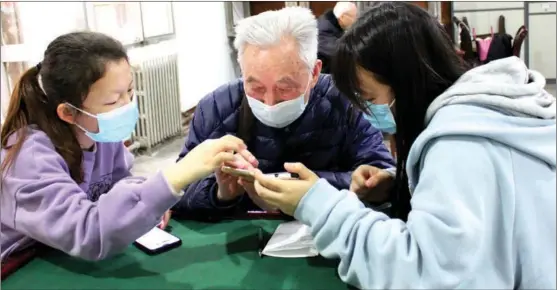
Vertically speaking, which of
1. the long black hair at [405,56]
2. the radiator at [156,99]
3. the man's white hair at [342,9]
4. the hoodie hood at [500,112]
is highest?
the man's white hair at [342,9]

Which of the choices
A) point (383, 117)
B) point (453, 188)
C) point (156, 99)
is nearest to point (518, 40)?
point (156, 99)

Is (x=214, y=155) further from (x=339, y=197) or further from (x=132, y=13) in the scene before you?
(x=132, y=13)

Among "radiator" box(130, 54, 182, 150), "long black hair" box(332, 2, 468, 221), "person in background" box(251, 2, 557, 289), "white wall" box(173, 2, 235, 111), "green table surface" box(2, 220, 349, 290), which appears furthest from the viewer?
"white wall" box(173, 2, 235, 111)

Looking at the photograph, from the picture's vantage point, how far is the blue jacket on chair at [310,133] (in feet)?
6.07

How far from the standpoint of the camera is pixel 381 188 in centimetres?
157

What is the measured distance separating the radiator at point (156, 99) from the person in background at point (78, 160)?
313 cm

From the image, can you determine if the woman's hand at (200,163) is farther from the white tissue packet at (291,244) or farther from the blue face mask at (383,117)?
the blue face mask at (383,117)

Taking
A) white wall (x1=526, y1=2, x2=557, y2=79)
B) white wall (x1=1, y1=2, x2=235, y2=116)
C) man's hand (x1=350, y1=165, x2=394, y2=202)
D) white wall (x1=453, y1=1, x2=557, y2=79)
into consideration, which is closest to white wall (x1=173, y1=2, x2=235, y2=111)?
white wall (x1=1, y1=2, x2=235, y2=116)

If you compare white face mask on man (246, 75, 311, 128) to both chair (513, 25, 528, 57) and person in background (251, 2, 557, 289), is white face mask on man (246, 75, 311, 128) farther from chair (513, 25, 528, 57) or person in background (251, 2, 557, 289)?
chair (513, 25, 528, 57)

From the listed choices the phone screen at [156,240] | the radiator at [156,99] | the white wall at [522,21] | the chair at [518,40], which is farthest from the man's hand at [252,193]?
the white wall at [522,21]

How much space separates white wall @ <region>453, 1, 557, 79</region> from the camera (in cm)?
593

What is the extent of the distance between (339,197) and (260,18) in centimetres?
75

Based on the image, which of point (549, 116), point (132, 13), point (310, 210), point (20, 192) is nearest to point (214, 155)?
point (310, 210)

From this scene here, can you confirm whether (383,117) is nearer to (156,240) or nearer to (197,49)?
(156,240)
